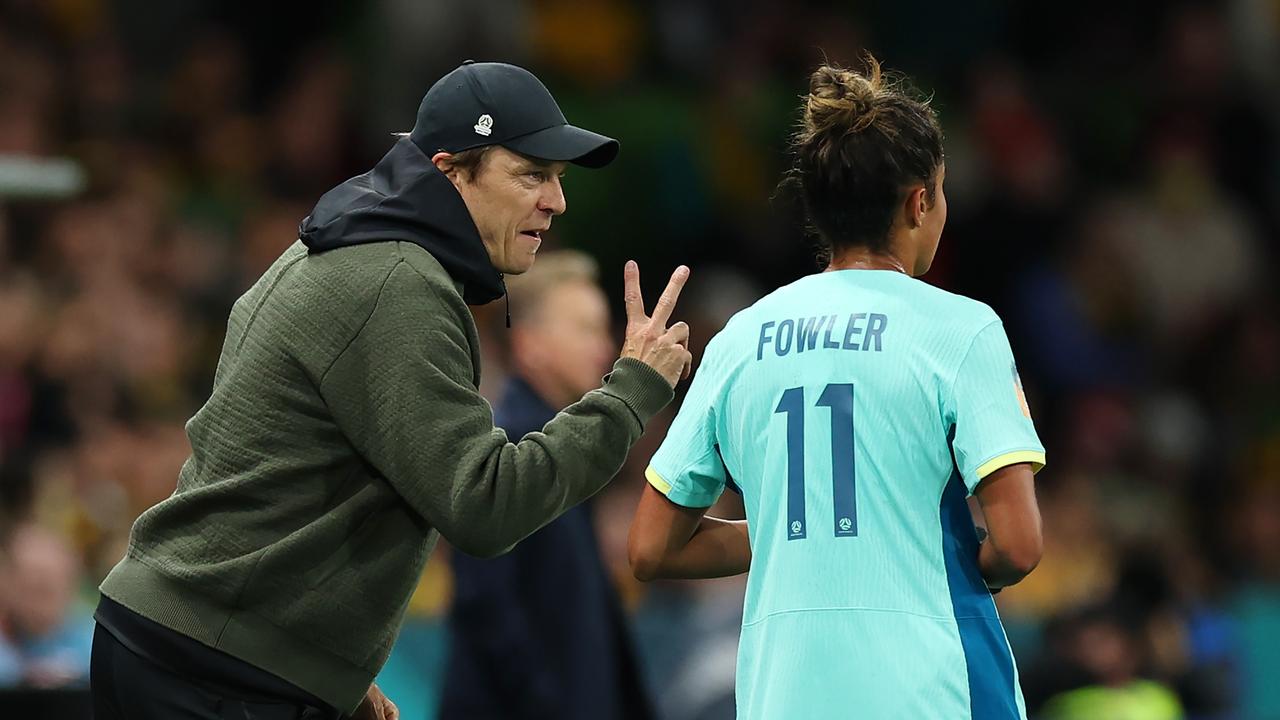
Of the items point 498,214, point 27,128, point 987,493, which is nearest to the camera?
point 987,493

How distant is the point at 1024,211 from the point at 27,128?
219 inches

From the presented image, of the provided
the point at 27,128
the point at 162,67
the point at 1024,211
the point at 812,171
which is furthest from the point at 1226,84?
the point at 812,171

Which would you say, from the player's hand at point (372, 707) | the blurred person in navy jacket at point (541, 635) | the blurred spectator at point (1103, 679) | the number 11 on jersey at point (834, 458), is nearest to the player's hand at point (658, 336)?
the number 11 on jersey at point (834, 458)

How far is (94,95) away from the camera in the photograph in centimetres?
952

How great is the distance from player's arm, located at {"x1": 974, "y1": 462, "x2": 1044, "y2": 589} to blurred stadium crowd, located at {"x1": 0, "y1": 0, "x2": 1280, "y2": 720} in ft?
14.0

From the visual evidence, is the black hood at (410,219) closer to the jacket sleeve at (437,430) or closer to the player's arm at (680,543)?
the jacket sleeve at (437,430)

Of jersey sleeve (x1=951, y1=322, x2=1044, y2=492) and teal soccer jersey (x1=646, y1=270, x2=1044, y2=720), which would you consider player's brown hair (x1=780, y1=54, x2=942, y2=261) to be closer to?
teal soccer jersey (x1=646, y1=270, x2=1044, y2=720)

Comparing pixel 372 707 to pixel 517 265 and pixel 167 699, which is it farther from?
pixel 517 265

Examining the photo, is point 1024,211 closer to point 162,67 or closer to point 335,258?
point 162,67

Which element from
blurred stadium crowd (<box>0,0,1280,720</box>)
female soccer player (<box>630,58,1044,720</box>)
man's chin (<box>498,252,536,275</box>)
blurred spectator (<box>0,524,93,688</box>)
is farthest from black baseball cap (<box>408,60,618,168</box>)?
blurred stadium crowd (<box>0,0,1280,720</box>)

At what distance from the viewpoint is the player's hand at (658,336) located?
3539mm

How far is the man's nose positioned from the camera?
3.67m

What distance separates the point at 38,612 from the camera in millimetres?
6363

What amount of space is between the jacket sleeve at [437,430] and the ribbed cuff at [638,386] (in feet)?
0.45
